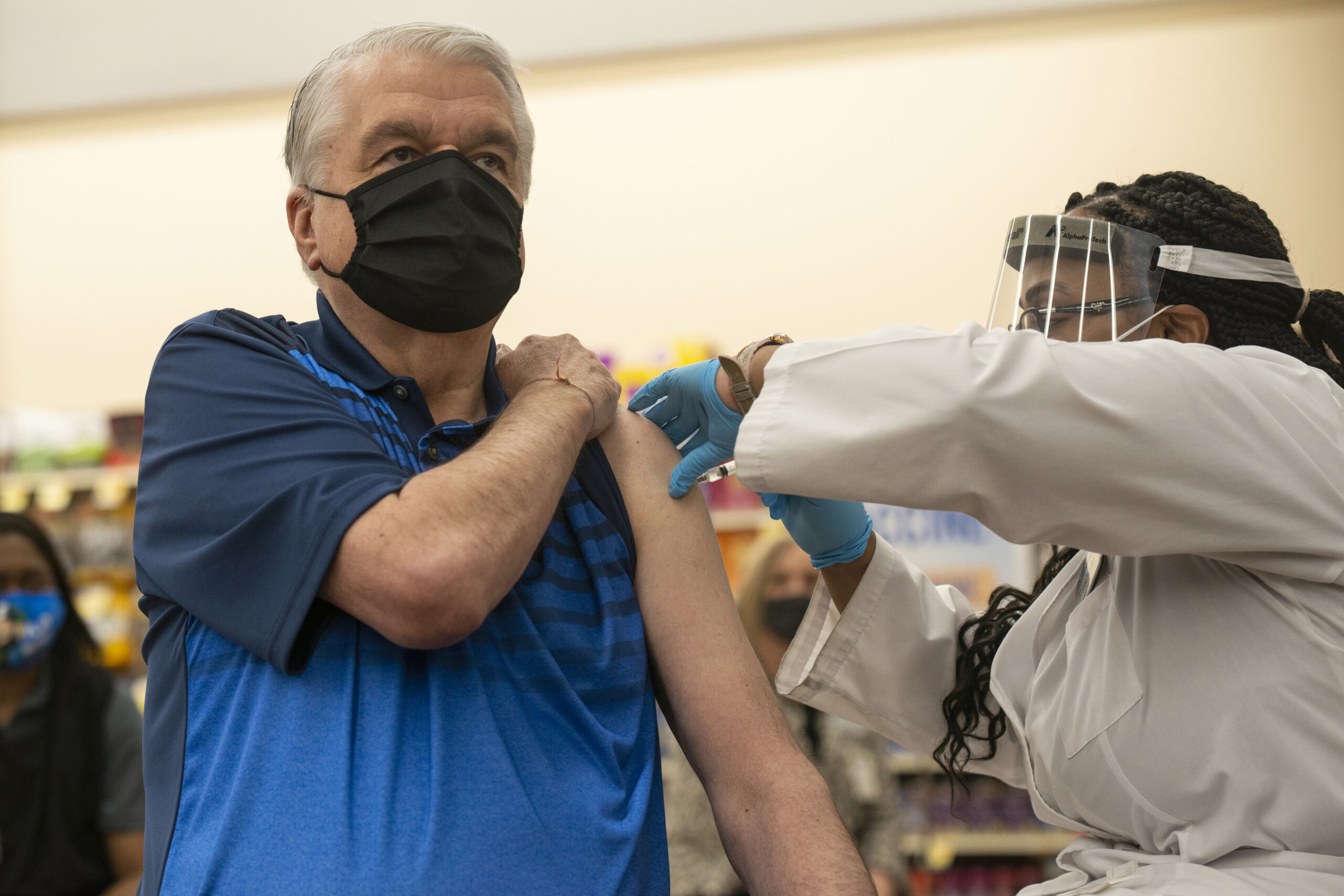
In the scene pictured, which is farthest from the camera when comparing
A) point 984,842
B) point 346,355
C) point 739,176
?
point 739,176

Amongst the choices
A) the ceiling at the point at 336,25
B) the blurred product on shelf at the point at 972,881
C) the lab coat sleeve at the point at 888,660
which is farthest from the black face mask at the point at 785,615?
the ceiling at the point at 336,25

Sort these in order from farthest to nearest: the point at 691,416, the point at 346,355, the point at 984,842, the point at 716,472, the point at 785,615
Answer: the point at 984,842
the point at 785,615
the point at 691,416
the point at 716,472
the point at 346,355

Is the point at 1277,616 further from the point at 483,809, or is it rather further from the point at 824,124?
the point at 824,124

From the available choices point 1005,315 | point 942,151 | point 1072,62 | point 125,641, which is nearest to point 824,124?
point 942,151

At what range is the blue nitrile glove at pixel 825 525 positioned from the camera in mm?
1624

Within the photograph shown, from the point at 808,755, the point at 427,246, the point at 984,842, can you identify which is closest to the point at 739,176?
the point at 808,755

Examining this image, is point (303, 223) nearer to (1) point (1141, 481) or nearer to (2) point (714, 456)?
(2) point (714, 456)

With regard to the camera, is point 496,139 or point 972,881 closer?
point 496,139

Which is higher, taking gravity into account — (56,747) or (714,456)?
(714,456)

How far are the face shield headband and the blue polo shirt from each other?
2.61ft

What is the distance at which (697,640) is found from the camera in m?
1.40

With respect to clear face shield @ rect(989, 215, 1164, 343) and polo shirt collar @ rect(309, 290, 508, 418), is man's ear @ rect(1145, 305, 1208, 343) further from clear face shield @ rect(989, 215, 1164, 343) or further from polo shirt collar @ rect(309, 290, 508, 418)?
polo shirt collar @ rect(309, 290, 508, 418)

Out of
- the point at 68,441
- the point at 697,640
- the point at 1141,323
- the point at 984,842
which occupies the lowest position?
the point at 984,842

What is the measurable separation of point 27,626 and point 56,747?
14.5 inches
